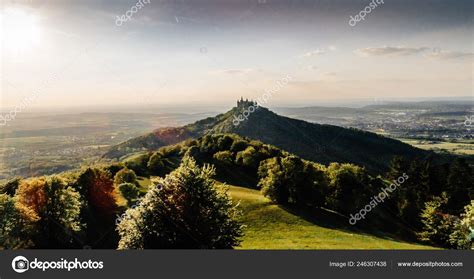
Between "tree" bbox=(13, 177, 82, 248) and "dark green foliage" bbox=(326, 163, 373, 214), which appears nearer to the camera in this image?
"tree" bbox=(13, 177, 82, 248)

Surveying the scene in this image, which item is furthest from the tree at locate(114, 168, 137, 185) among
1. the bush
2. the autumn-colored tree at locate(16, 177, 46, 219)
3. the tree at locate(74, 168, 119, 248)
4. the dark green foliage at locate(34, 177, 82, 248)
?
the bush

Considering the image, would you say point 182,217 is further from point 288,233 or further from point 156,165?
point 156,165

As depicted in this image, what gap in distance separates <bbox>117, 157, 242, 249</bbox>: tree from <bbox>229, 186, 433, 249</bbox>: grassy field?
31.6ft

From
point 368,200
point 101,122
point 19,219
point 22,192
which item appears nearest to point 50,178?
point 22,192

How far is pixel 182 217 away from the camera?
577 inches

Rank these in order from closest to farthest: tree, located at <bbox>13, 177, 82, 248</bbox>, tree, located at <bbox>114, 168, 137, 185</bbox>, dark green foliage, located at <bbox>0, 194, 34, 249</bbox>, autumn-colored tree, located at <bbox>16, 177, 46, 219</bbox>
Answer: dark green foliage, located at <bbox>0, 194, 34, 249</bbox> < tree, located at <bbox>13, 177, 82, 248</bbox> < autumn-colored tree, located at <bbox>16, 177, 46, 219</bbox> < tree, located at <bbox>114, 168, 137, 185</bbox>

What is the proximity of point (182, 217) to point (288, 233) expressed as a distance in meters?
19.3

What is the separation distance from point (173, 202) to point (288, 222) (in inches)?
943

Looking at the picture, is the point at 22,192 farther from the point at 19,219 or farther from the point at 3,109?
the point at 3,109

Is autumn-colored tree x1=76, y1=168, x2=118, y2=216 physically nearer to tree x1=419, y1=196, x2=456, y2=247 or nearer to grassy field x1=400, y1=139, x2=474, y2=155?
tree x1=419, y1=196, x2=456, y2=247

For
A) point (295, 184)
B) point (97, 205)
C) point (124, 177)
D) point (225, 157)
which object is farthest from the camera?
point (225, 157)

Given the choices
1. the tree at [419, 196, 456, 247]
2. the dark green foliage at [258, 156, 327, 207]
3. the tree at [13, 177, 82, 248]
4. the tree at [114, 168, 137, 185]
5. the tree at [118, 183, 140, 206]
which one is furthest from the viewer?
the tree at [114, 168, 137, 185]

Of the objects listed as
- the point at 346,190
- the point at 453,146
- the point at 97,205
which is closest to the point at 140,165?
the point at 97,205

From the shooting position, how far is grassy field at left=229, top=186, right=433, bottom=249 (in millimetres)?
26003
